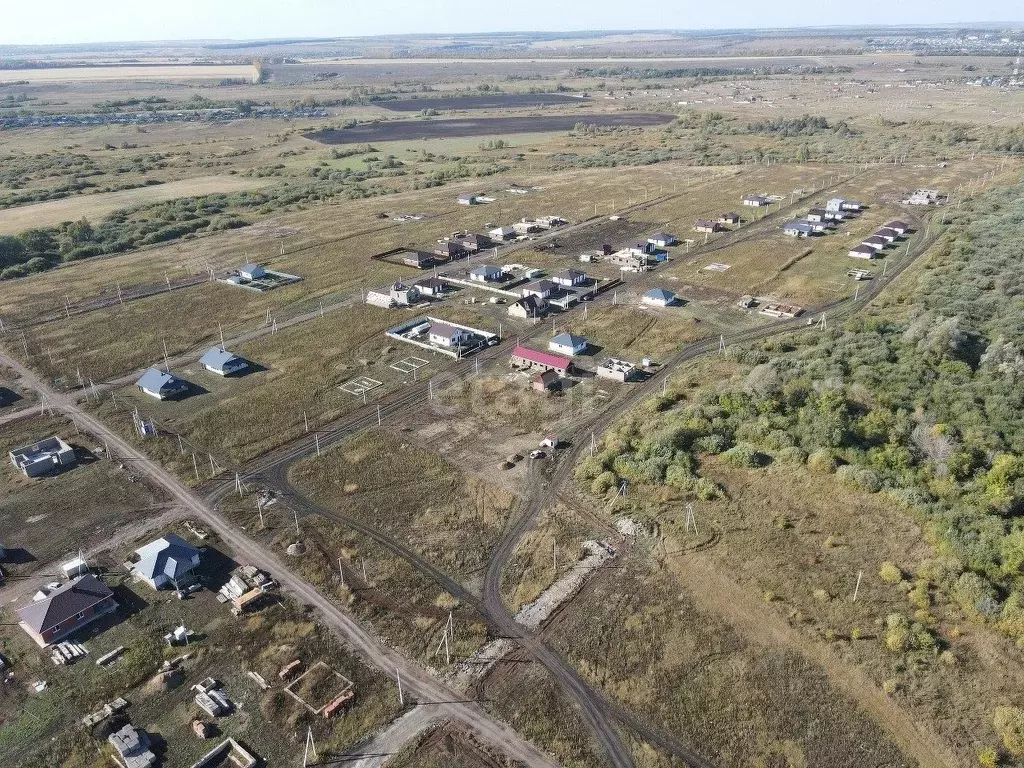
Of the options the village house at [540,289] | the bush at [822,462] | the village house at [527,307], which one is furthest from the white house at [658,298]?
the bush at [822,462]

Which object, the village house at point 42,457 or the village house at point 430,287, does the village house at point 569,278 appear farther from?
the village house at point 42,457

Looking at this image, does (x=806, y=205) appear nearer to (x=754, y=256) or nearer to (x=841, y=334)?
(x=754, y=256)

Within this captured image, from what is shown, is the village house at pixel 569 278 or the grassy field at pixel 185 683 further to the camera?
the village house at pixel 569 278

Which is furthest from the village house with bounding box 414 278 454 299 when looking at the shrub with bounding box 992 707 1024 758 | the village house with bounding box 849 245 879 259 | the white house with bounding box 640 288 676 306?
the shrub with bounding box 992 707 1024 758

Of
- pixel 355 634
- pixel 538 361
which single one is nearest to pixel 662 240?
pixel 538 361

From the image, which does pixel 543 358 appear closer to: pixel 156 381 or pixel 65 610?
pixel 156 381

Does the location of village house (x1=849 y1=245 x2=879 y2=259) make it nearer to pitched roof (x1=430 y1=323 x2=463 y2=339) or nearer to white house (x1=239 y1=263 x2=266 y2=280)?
pitched roof (x1=430 y1=323 x2=463 y2=339)
